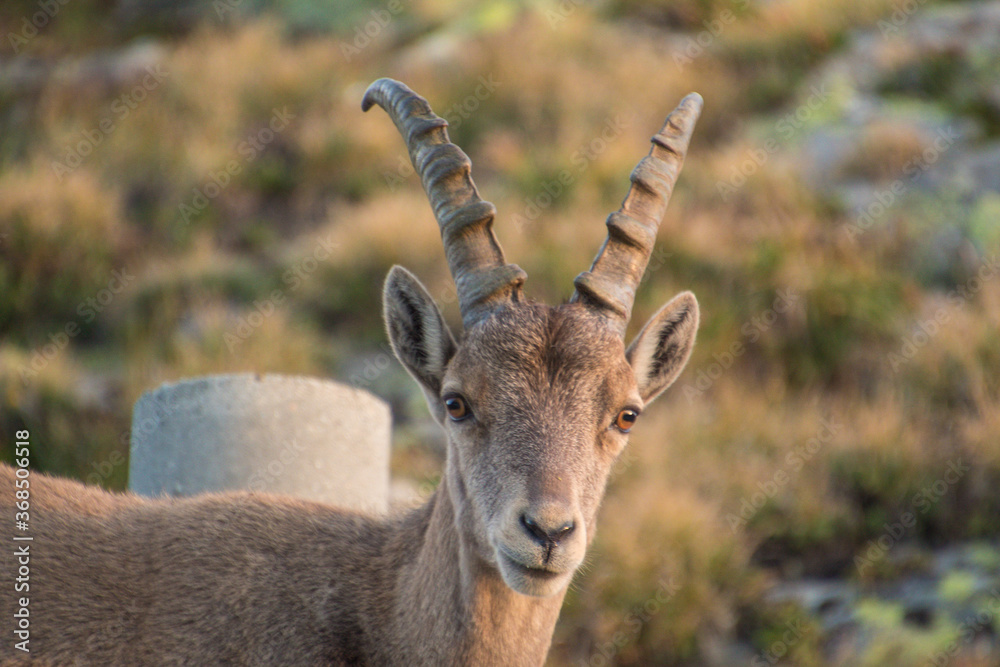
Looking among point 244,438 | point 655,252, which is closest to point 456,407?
point 244,438

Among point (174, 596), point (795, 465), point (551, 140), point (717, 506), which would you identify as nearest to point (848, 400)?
point (795, 465)

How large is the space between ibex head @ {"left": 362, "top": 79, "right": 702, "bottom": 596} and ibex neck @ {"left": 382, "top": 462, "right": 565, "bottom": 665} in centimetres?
8

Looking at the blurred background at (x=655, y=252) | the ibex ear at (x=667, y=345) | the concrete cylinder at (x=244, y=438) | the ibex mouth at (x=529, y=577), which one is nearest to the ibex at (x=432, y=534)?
the ibex mouth at (x=529, y=577)

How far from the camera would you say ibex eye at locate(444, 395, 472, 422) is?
13.3ft

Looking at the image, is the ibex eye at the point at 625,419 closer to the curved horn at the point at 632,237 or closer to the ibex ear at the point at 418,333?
the curved horn at the point at 632,237

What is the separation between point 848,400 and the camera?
11297 millimetres

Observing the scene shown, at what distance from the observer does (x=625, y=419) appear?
416 centimetres

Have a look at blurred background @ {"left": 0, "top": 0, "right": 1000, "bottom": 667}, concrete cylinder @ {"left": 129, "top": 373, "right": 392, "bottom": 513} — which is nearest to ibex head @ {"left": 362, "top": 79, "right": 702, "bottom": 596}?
concrete cylinder @ {"left": 129, "top": 373, "right": 392, "bottom": 513}

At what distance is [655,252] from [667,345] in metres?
8.96

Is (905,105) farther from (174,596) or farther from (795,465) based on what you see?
(174,596)

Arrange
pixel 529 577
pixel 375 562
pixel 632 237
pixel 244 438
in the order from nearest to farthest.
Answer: pixel 529 577 < pixel 375 562 < pixel 632 237 < pixel 244 438

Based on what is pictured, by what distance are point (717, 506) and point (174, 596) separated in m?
6.55

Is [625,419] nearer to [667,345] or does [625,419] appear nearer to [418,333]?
[667,345]

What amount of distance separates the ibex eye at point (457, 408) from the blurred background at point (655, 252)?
16.0 feet
